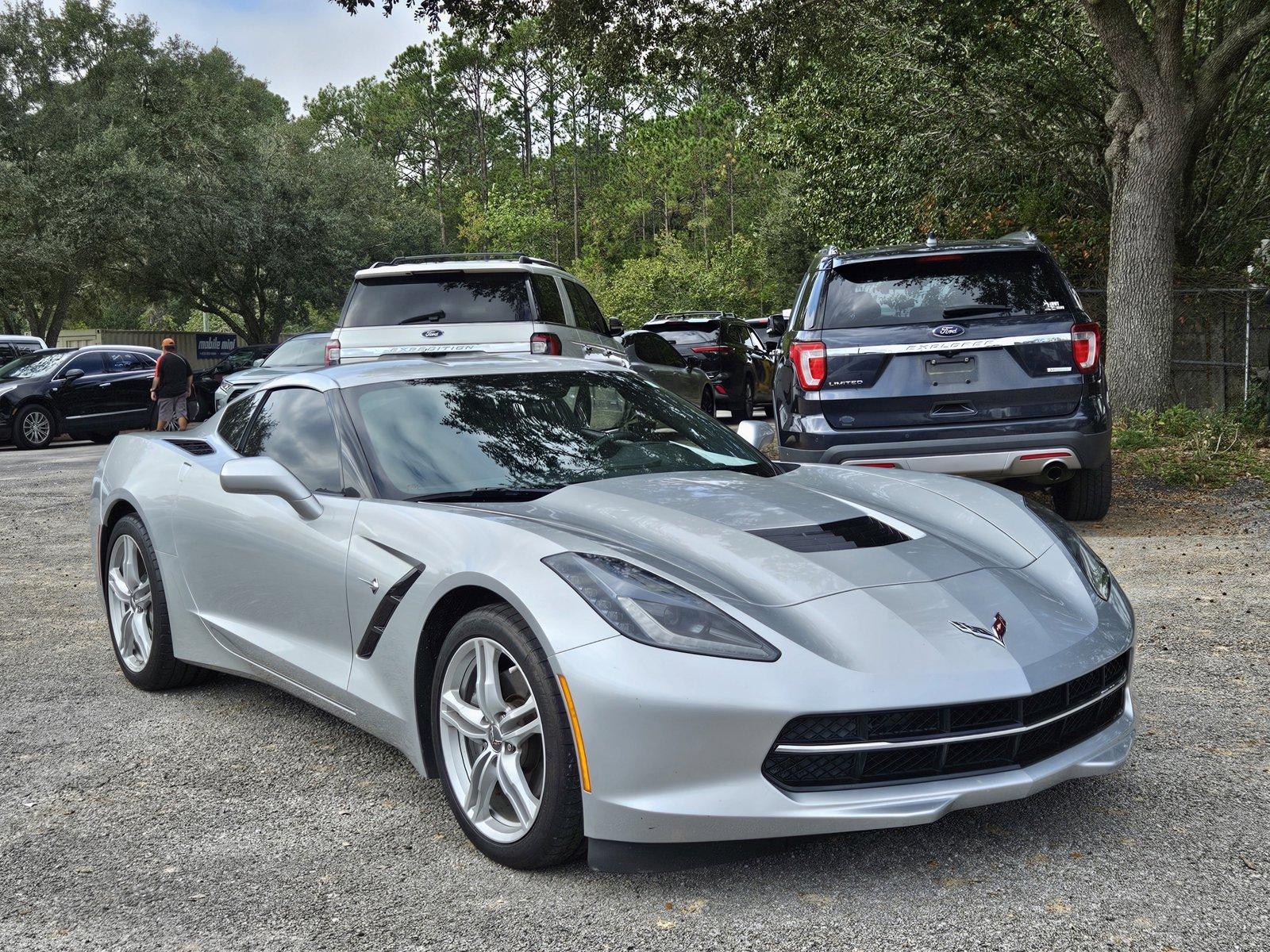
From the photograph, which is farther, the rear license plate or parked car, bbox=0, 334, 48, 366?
parked car, bbox=0, 334, 48, 366

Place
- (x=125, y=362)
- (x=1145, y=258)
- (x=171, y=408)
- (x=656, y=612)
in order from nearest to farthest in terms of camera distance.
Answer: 1. (x=656, y=612)
2. (x=1145, y=258)
3. (x=171, y=408)
4. (x=125, y=362)

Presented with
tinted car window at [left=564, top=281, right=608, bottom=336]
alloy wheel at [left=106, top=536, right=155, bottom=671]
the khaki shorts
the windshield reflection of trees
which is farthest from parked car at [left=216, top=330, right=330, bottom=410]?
the windshield reflection of trees

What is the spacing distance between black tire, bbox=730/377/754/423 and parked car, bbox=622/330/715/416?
7.94 feet

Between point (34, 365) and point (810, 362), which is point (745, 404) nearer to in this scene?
point (34, 365)

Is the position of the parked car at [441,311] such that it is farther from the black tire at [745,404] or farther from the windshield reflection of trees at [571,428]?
the black tire at [745,404]

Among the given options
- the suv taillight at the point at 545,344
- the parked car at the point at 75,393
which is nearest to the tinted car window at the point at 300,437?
the suv taillight at the point at 545,344

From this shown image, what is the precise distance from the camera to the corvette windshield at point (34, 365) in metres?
21.4

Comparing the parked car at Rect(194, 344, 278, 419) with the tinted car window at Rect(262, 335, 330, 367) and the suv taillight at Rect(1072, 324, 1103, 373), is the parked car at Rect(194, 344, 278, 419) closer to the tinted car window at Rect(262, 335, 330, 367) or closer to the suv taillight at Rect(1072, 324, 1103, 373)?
the tinted car window at Rect(262, 335, 330, 367)

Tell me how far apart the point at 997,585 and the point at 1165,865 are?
2.71 ft

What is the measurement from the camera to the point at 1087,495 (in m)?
8.58

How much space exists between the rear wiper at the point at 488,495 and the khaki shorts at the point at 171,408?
16.0 m

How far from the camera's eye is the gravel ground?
2920 millimetres

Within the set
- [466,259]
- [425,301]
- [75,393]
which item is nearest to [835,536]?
[425,301]

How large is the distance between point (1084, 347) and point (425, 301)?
534cm
